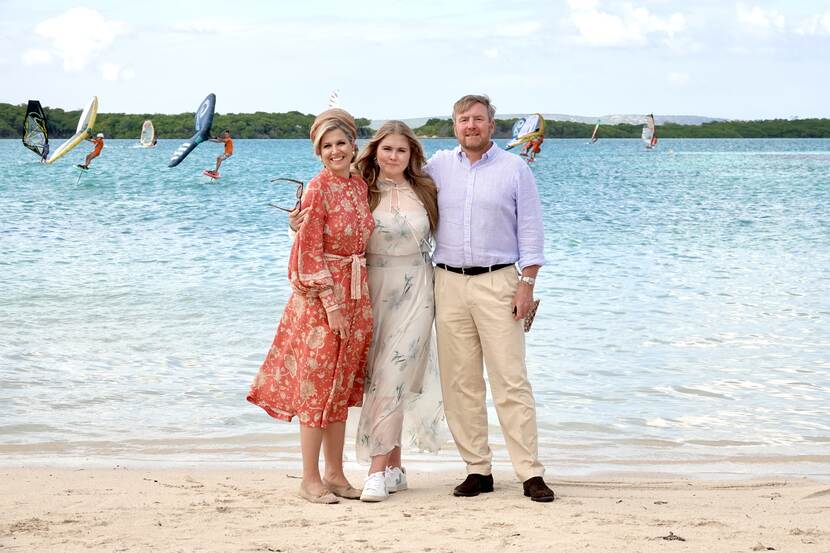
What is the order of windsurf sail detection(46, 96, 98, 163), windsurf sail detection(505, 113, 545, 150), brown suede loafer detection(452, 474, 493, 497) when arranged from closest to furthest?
brown suede loafer detection(452, 474, 493, 497), windsurf sail detection(46, 96, 98, 163), windsurf sail detection(505, 113, 545, 150)

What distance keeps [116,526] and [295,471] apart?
45.1 inches

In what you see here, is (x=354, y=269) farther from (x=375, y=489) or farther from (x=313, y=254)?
(x=375, y=489)

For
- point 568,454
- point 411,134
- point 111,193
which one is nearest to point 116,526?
point 411,134

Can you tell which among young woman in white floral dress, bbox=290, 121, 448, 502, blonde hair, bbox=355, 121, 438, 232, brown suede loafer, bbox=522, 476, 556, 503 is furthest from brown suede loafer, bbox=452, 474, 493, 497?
blonde hair, bbox=355, 121, 438, 232

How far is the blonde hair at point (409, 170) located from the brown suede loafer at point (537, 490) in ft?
3.36

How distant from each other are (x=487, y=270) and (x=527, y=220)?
24cm

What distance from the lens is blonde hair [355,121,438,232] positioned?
3.90 metres

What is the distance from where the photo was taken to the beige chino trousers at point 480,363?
3871 mm

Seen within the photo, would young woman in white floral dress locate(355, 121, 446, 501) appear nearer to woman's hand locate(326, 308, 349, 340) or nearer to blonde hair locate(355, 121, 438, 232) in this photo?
blonde hair locate(355, 121, 438, 232)

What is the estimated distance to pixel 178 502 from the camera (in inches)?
152

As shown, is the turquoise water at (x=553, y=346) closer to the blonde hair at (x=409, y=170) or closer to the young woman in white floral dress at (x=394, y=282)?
the young woman in white floral dress at (x=394, y=282)

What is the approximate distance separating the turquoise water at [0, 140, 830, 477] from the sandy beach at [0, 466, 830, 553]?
1.55ft

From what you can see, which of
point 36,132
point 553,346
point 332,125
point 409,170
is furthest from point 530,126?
point 332,125

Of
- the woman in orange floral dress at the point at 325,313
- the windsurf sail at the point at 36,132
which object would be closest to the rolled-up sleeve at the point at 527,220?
the woman in orange floral dress at the point at 325,313
